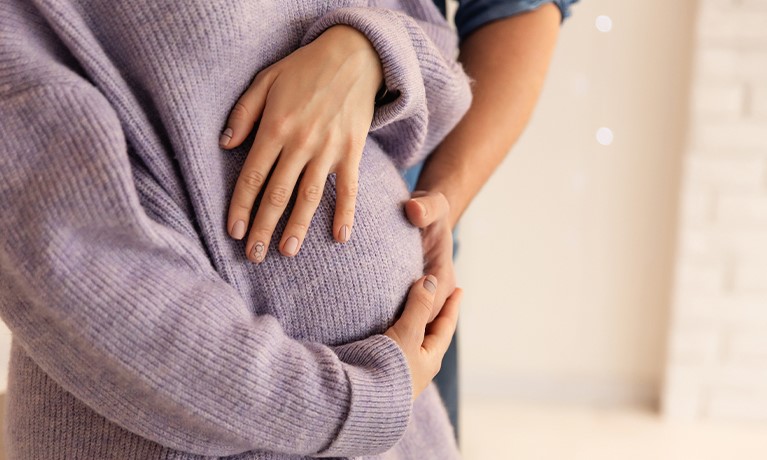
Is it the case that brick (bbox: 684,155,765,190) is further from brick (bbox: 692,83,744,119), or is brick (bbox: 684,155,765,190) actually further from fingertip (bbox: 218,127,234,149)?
fingertip (bbox: 218,127,234,149)

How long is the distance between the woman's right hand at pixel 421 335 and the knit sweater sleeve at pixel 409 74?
0.55 ft

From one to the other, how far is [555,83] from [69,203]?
1.57 m

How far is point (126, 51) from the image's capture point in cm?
61

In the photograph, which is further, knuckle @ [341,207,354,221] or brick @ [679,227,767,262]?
brick @ [679,227,767,262]

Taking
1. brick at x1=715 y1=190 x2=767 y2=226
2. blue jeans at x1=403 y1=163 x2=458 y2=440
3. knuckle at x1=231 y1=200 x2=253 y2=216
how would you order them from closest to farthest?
knuckle at x1=231 y1=200 x2=253 y2=216
blue jeans at x1=403 y1=163 x2=458 y2=440
brick at x1=715 y1=190 x2=767 y2=226

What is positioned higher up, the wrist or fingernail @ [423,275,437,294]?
the wrist

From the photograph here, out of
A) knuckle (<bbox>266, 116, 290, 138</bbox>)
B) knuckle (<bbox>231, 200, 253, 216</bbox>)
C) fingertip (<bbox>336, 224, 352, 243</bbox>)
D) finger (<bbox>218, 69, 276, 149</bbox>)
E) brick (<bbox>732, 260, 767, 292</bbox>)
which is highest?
finger (<bbox>218, 69, 276, 149</bbox>)

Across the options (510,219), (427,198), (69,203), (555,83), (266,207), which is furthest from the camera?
(510,219)

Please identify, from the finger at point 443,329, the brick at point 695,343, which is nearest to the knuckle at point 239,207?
the finger at point 443,329

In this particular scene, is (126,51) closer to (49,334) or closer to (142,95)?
(142,95)

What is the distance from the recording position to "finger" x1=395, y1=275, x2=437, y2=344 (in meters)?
0.70

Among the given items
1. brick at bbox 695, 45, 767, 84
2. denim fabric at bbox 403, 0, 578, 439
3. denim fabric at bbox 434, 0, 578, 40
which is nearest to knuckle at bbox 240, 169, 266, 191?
denim fabric at bbox 403, 0, 578, 439

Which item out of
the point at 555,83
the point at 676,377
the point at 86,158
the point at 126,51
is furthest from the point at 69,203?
the point at 676,377

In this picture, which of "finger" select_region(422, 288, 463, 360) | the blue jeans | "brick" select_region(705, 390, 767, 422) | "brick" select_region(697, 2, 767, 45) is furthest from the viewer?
"brick" select_region(705, 390, 767, 422)
